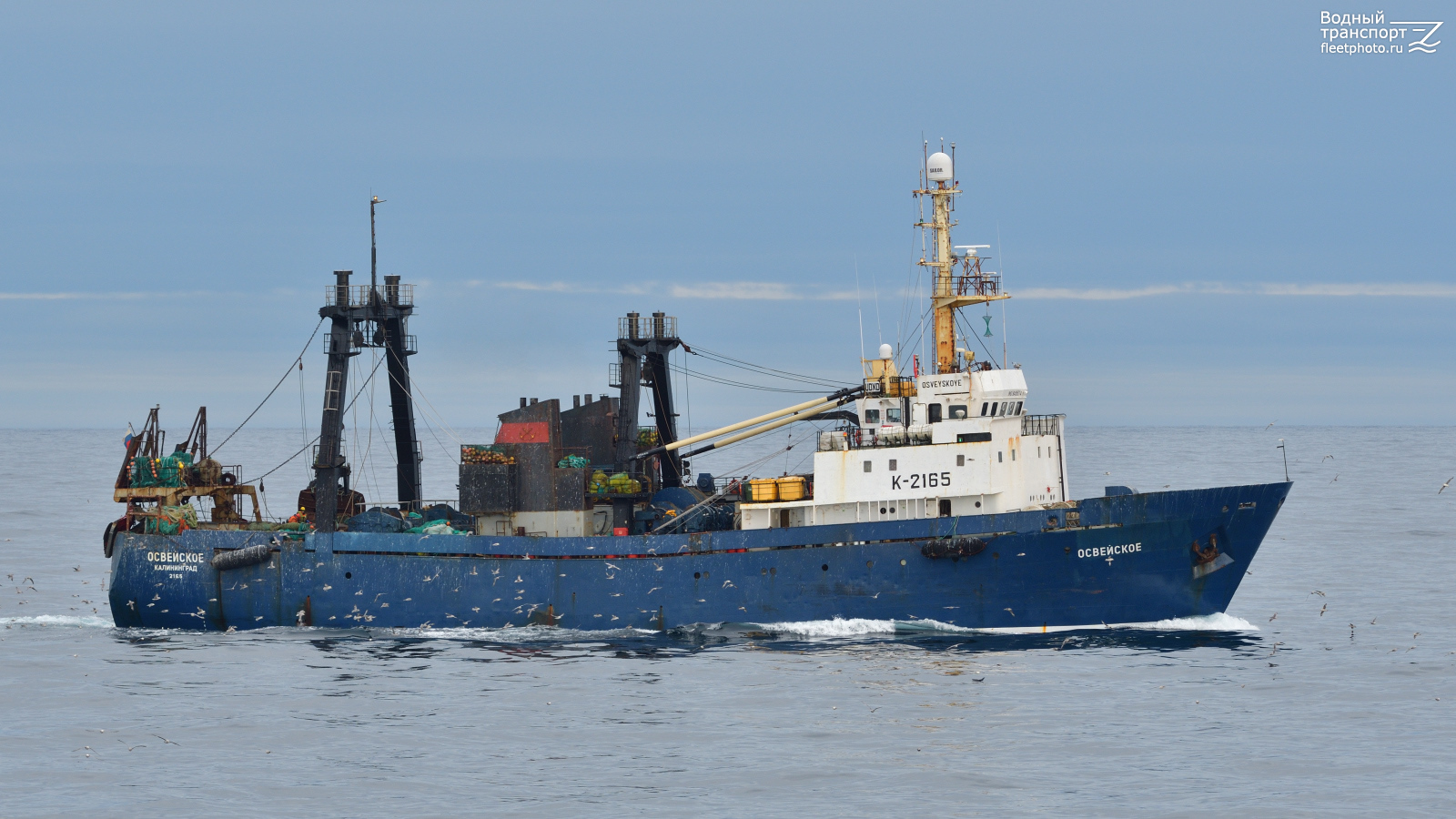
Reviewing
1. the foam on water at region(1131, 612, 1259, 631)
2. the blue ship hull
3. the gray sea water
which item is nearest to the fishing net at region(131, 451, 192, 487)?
the blue ship hull

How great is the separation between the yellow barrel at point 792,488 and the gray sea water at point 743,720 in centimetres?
380

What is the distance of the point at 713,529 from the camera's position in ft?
149

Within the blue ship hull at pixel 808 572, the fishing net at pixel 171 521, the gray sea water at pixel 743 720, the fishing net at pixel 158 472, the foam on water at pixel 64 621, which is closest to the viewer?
the gray sea water at pixel 743 720

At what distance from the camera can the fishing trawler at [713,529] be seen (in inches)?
1620

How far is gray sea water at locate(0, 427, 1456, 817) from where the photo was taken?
28828 millimetres

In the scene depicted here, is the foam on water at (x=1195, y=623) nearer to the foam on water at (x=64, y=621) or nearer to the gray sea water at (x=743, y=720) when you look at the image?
the gray sea water at (x=743, y=720)

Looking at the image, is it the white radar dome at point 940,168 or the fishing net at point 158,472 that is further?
the fishing net at point 158,472

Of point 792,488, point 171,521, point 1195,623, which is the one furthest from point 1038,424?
point 171,521

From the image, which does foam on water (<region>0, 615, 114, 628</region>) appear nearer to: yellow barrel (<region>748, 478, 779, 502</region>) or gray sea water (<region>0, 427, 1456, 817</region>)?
gray sea water (<region>0, 427, 1456, 817</region>)

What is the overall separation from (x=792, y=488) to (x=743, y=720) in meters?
10.5

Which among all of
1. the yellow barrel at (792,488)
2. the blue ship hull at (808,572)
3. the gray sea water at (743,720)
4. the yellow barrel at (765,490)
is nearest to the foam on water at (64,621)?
the gray sea water at (743,720)

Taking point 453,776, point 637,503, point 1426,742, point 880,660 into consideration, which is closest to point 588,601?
point 637,503

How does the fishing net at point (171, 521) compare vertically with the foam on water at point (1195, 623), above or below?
above

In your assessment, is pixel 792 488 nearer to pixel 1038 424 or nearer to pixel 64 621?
pixel 1038 424
